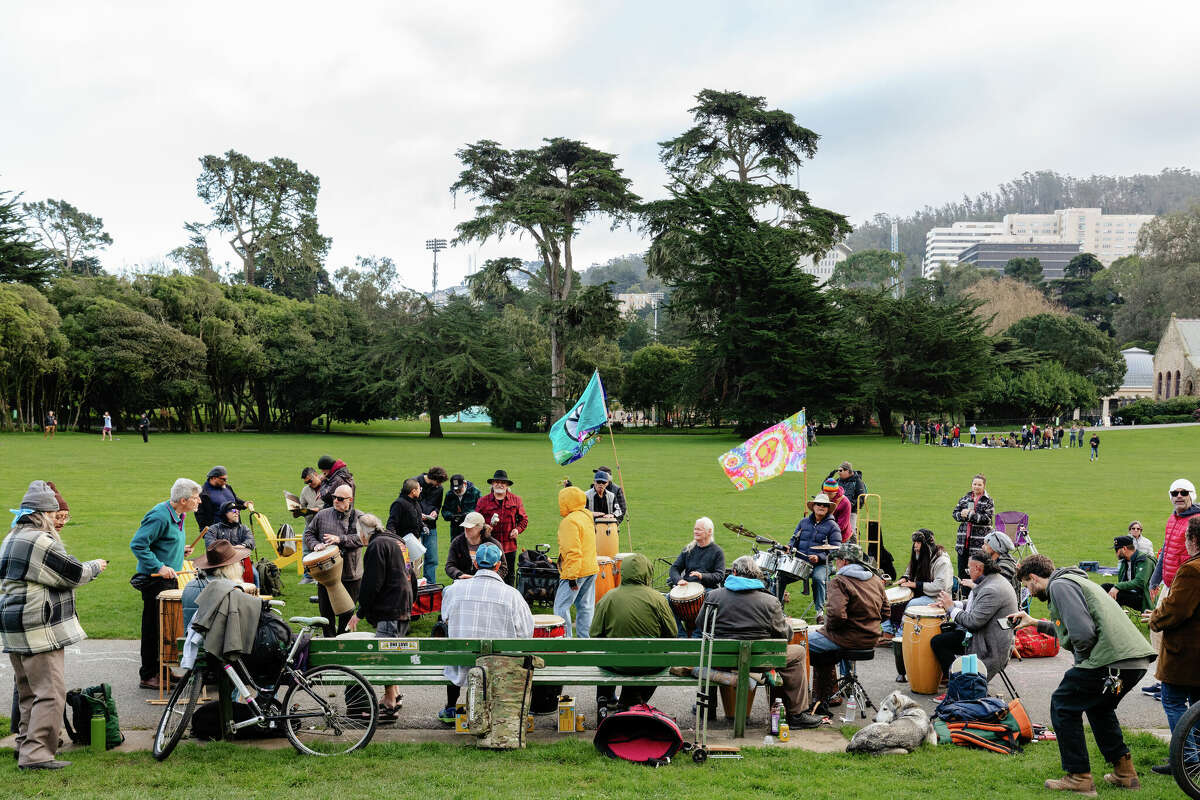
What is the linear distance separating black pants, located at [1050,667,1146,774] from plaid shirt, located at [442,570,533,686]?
13.2ft

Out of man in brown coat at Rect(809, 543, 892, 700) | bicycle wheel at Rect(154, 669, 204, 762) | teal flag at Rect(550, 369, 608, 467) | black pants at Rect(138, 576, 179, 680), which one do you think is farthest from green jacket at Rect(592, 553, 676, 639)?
teal flag at Rect(550, 369, 608, 467)

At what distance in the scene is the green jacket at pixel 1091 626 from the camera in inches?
230

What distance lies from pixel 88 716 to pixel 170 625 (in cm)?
132

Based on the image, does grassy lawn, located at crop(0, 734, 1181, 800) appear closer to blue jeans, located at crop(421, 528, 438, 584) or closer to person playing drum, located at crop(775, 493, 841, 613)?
person playing drum, located at crop(775, 493, 841, 613)

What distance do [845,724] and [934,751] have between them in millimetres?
850

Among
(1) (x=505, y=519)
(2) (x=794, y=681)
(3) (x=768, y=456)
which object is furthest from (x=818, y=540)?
(1) (x=505, y=519)

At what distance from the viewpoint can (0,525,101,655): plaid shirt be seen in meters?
6.14

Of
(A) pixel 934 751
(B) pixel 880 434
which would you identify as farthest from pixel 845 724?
(B) pixel 880 434

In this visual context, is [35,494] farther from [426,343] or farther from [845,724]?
[426,343]

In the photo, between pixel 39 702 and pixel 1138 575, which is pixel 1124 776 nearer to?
pixel 1138 575

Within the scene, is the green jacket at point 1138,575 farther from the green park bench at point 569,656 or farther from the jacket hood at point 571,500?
the jacket hood at point 571,500

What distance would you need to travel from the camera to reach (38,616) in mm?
6199

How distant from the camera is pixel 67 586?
6.31 meters

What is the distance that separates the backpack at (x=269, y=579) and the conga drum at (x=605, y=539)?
467cm
